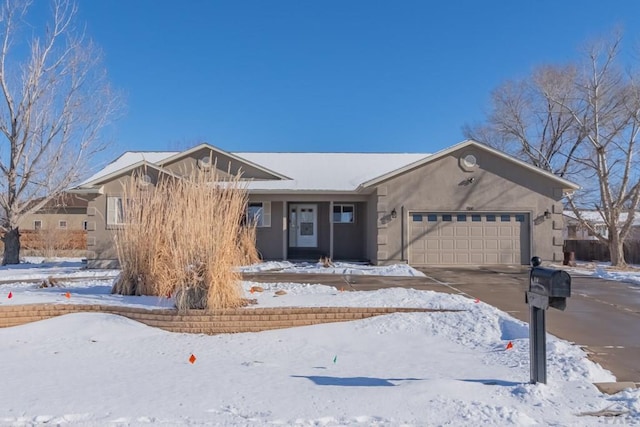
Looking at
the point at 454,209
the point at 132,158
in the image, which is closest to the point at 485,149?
the point at 454,209

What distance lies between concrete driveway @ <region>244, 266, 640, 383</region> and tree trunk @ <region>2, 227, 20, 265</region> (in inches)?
432

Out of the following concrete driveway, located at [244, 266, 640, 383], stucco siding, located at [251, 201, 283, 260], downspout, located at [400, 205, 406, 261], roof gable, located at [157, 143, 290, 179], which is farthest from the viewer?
stucco siding, located at [251, 201, 283, 260]

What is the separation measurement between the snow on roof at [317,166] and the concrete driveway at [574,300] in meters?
5.08

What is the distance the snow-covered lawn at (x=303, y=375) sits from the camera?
374 centimetres

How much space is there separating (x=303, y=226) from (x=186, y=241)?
12029mm

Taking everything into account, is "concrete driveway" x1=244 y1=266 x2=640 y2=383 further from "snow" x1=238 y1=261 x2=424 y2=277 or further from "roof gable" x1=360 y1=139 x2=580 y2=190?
"roof gable" x1=360 y1=139 x2=580 y2=190

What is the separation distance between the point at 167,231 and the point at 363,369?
402cm

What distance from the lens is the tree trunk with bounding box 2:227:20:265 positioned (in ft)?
58.5

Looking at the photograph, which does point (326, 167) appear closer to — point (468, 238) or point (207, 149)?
point (207, 149)

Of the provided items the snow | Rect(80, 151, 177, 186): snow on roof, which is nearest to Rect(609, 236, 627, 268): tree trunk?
the snow

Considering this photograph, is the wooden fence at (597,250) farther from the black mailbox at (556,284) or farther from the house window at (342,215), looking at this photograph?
the black mailbox at (556,284)

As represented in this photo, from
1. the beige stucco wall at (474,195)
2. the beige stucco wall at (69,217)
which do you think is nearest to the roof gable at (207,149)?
the beige stucco wall at (474,195)

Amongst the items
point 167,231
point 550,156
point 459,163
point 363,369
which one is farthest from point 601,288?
point 550,156

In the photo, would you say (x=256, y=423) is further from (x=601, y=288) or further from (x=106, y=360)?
(x=601, y=288)
